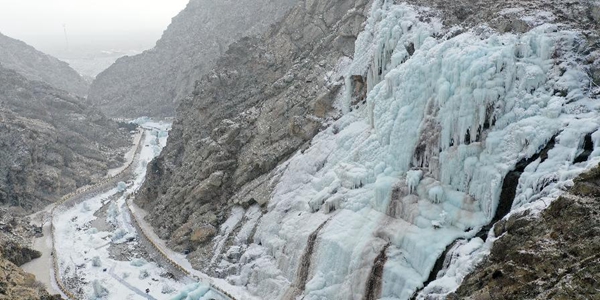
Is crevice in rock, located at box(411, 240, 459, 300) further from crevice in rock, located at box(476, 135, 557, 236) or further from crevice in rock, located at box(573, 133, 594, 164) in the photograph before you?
crevice in rock, located at box(573, 133, 594, 164)

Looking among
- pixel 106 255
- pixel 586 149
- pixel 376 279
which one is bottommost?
pixel 106 255

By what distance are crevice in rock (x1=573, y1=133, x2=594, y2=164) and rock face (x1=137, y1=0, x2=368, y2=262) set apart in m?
19.2

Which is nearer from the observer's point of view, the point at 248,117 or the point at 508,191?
the point at 508,191

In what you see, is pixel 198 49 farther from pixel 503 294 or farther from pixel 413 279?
pixel 503 294

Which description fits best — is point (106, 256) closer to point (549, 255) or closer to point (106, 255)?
point (106, 255)

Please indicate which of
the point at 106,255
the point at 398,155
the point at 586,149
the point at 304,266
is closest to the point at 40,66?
the point at 106,255

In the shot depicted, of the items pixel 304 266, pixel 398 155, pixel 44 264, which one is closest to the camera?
A: pixel 398 155

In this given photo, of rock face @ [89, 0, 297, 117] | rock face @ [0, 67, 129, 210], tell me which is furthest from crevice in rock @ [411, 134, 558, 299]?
rock face @ [89, 0, 297, 117]

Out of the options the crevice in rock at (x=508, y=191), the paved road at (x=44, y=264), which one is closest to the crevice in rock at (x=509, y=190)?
the crevice in rock at (x=508, y=191)

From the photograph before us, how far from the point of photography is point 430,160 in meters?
25.9

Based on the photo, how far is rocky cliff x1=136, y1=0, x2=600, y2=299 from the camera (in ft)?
72.9

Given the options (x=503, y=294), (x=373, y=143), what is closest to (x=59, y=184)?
(x=373, y=143)

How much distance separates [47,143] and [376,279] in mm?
51592

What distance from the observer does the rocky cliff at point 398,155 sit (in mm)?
22234
